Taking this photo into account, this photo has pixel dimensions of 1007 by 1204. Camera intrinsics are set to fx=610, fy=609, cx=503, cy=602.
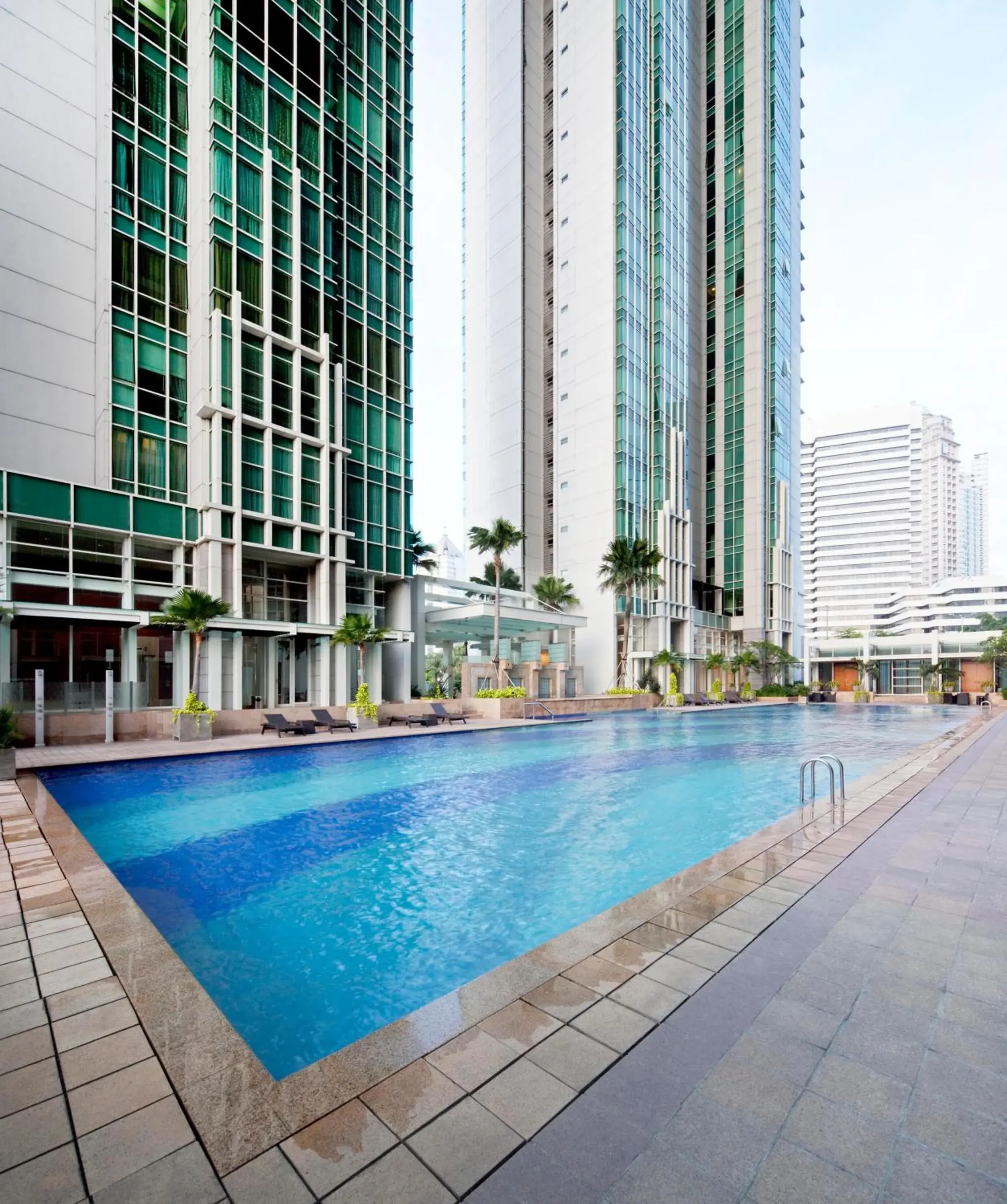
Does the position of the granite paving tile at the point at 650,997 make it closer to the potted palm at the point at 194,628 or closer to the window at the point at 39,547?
the potted palm at the point at 194,628

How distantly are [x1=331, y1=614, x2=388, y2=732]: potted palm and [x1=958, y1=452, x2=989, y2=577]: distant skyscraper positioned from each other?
15029 cm

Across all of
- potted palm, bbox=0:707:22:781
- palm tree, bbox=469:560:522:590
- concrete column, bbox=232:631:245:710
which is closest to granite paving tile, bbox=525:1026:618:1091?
potted palm, bbox=0:707:22:781

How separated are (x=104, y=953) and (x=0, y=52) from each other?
3075 centimetres

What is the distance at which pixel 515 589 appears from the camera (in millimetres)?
48344

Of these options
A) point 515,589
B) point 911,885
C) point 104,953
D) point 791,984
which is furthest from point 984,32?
point 515,589

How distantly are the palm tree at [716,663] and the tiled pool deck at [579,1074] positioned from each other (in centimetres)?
4541

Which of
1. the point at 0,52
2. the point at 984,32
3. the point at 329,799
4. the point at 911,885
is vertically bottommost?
the point at 329,799

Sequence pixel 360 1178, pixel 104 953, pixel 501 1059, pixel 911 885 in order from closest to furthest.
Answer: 1. pixel 360 1178
2. pixel 501 1059
3. pixel 104 953
4. pixel 911 885

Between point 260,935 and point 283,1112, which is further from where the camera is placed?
point 260,935

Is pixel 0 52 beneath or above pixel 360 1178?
above

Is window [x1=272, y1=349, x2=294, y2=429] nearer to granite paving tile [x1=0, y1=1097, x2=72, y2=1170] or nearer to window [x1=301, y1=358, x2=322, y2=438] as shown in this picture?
window [x1=301, y1=358, x2=322, y2=438]

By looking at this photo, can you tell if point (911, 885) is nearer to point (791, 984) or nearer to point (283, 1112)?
point (791, 984)

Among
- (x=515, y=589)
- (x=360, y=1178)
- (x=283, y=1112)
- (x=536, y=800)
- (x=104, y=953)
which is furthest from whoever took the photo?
(x=515, y=589)

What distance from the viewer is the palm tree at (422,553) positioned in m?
34.8
